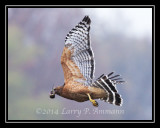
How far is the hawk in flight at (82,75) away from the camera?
771cm

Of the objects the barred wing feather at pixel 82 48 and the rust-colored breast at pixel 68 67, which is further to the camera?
the rust-colored breast at pixel 68 67

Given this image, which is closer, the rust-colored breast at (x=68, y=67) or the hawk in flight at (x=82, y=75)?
the hawk in flight at (x=82, y=75)

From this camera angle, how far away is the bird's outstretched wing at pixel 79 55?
789cm

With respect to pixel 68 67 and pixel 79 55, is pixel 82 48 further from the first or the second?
pixel 68 67

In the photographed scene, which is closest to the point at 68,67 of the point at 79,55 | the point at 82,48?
the point at 79,55

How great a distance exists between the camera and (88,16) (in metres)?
7.91

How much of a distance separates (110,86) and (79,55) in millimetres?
1118

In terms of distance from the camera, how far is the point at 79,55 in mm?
8117

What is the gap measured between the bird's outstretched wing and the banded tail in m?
0.23

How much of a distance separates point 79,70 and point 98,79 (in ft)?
1.95

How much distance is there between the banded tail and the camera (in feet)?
25.2

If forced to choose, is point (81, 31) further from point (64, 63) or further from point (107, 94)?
point (107, 94)

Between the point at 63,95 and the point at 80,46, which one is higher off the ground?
the point at 80,46

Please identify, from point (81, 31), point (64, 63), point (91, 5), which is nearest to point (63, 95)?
point (64, 63)
